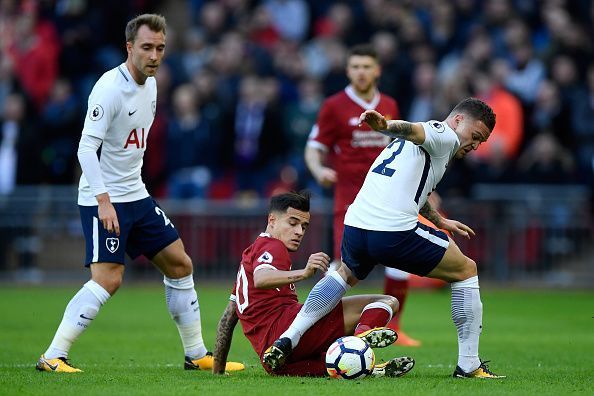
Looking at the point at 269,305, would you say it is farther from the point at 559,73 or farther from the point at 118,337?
the point at 559,73

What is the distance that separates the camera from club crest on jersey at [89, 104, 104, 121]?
367 inches

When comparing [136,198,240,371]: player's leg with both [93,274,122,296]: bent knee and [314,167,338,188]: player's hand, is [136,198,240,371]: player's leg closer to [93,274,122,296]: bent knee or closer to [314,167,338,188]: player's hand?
[93,274,122,296]: bent knee

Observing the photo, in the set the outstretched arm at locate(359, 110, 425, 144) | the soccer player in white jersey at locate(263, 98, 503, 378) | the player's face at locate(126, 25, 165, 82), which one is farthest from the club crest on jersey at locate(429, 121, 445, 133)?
the player's face at locate(126, 25, 165, 82)

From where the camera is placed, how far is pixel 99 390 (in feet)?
26.5

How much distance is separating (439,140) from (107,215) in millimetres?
2578

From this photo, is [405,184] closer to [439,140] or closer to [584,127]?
[439,140]

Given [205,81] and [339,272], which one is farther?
[205,81]

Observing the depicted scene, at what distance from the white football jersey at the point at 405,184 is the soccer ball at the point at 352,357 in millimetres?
855

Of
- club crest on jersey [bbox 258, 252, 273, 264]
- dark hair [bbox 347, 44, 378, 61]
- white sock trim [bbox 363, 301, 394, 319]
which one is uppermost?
dark hair [bbox 347, 44, 378, 61]

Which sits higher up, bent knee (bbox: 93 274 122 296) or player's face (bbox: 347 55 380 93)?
player's face (bbox: 347 55 380 93)

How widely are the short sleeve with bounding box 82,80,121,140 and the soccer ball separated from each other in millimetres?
2506

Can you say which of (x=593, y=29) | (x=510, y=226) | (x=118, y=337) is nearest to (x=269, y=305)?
(x=118, y=337)

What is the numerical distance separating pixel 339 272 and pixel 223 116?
452 inches

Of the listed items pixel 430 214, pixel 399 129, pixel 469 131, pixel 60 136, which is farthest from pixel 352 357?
pixel 60 136
